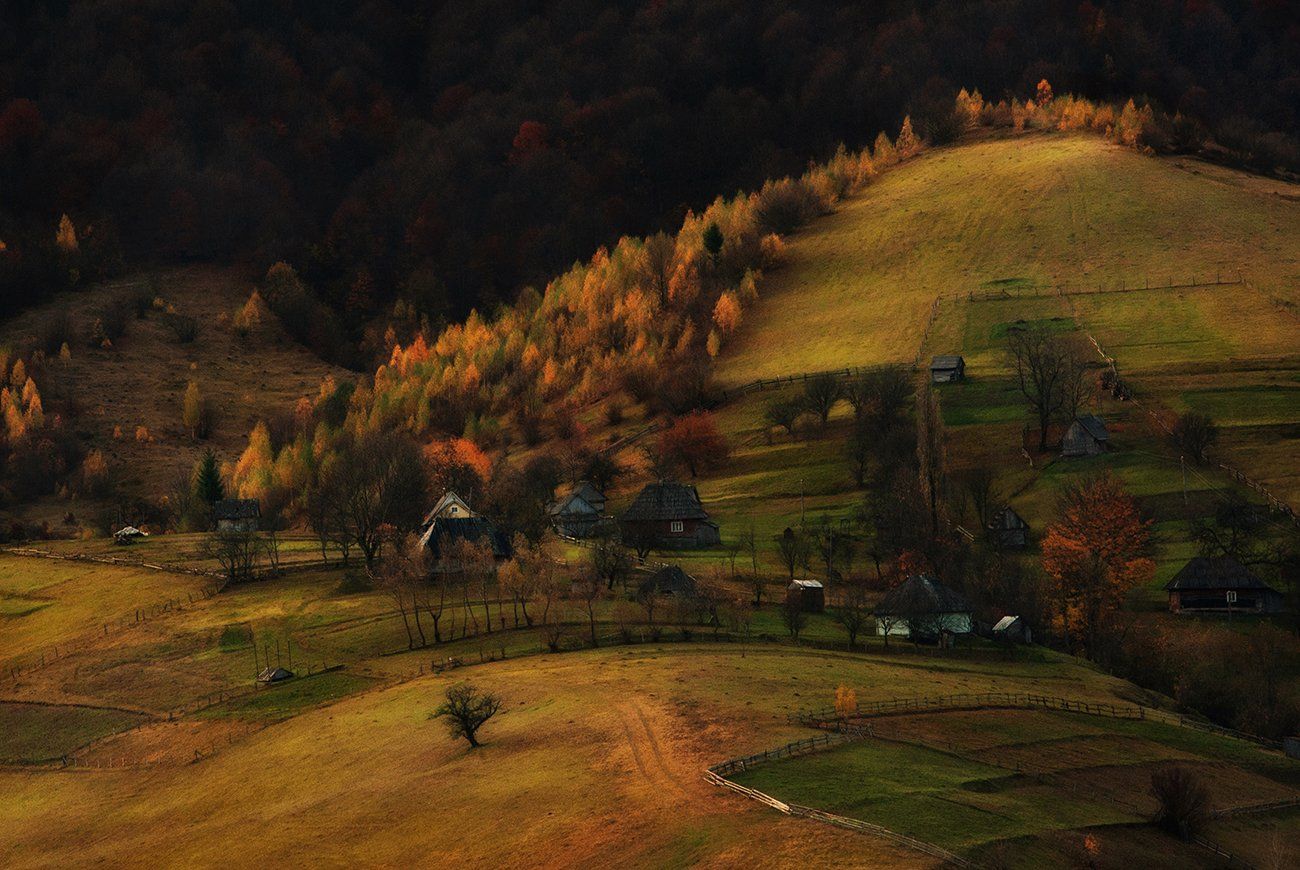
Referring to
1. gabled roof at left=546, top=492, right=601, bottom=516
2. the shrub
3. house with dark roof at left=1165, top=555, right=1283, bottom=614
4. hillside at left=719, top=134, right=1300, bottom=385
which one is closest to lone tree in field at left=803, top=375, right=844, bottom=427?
hillside at left=719, top=134, right=1300, bottom=385

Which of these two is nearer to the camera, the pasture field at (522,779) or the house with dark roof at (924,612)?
the pasture field at (522,779)

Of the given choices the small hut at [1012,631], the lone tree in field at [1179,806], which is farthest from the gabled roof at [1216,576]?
the lone tree in field at [1179,806]

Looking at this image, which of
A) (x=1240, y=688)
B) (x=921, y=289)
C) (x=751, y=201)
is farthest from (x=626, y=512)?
(x=751, y=201)

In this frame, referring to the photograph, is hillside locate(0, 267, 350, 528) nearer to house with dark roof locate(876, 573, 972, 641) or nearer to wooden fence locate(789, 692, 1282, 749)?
house with dark roof locate(876, 573, 972, 641)

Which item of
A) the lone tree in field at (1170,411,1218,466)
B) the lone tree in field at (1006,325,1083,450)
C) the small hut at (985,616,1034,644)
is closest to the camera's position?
the small hut at (985,616,1034,644)

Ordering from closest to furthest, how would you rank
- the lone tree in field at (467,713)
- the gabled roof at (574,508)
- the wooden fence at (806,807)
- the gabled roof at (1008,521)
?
1. the wooden fence at (806,807)
2. the lone tree in field at (467,713)
3. the gabled roof at (1008,521)
4. the gabled roof at (574,508)

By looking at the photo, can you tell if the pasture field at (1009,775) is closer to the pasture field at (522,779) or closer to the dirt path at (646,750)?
the dirt path at (646,750)
